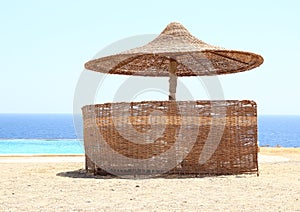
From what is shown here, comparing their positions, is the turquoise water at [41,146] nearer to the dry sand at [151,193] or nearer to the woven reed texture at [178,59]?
the woven reed texture at [178,59]

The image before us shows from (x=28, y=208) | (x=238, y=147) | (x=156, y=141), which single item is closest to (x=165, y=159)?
(x=156, y=141)

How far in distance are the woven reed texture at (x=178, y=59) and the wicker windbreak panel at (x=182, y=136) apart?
3.53 ft

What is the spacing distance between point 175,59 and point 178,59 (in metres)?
0.40

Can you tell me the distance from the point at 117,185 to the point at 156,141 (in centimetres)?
140

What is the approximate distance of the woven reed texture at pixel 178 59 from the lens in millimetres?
9742

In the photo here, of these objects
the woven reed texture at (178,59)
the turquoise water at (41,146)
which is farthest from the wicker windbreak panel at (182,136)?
the turquoise water at (41,146)

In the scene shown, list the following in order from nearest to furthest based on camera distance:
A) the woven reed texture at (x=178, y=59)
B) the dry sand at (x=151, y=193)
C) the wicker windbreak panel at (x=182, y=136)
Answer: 1. the dry sand at (x=151, y=193)
2. the wicker windbreak panel at (x=182, y=136)
3. the woven reed texture at (x=178, y=59)

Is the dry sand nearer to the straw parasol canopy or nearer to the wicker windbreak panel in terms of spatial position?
the wicker windbreak panel

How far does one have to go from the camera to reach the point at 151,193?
23.7ft

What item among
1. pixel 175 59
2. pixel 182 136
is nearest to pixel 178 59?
pixel 175 59

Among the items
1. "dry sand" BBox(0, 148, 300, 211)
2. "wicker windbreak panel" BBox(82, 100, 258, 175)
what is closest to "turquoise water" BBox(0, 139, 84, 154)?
"wicker windbreak panel" BBox(82, 100, 258, 175)

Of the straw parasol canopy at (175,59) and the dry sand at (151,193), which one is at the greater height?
the straw parasol canopy at (175,59)

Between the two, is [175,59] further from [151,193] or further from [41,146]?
[41,146]

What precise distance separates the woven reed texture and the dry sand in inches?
92.5
